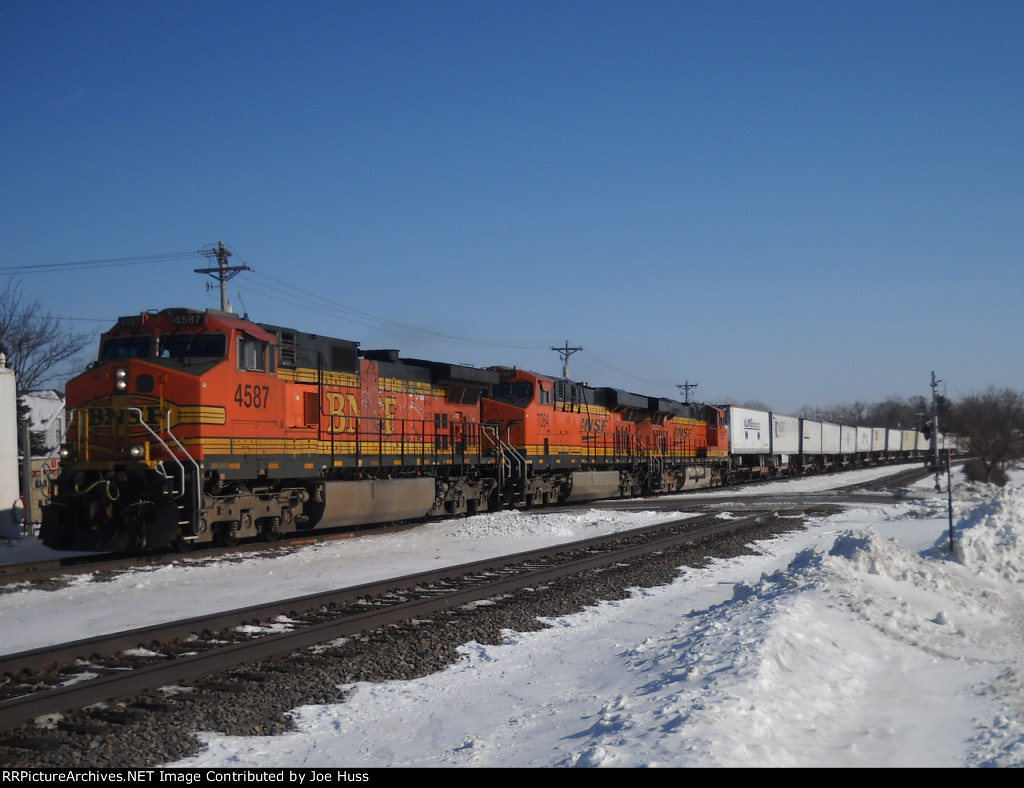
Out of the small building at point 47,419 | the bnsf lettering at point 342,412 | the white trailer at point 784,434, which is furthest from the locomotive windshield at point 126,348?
the white trailer at point 784,434

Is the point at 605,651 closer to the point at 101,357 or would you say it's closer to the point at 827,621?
the point at 827,621

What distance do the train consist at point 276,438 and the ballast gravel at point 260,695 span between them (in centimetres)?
588

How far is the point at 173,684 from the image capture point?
6.26 meters

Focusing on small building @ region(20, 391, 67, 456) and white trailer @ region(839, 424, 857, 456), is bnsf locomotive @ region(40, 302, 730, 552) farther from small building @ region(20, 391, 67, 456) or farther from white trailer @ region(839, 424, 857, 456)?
white trailer @ region(839, 424, 857, 456)

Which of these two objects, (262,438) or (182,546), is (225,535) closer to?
(182,546)

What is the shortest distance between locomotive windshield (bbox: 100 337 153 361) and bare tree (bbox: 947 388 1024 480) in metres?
41.0

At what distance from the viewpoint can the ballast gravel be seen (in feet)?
16.1

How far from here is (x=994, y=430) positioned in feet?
155

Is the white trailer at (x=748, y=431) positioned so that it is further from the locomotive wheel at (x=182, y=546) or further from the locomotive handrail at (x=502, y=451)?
the locomotive wheel at (x=182, y=546)

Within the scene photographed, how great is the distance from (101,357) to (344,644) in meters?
8.43

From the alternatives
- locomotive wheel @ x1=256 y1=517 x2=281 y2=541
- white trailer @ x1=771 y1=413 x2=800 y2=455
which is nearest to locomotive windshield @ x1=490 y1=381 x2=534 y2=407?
locomotive wheel @ x1=256 y1=517 x2=281 y2=541

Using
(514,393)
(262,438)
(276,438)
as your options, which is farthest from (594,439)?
(262,438)

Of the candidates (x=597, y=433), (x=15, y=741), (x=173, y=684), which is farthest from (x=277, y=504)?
(x=597, y=433)

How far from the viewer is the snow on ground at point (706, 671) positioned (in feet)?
15.6
